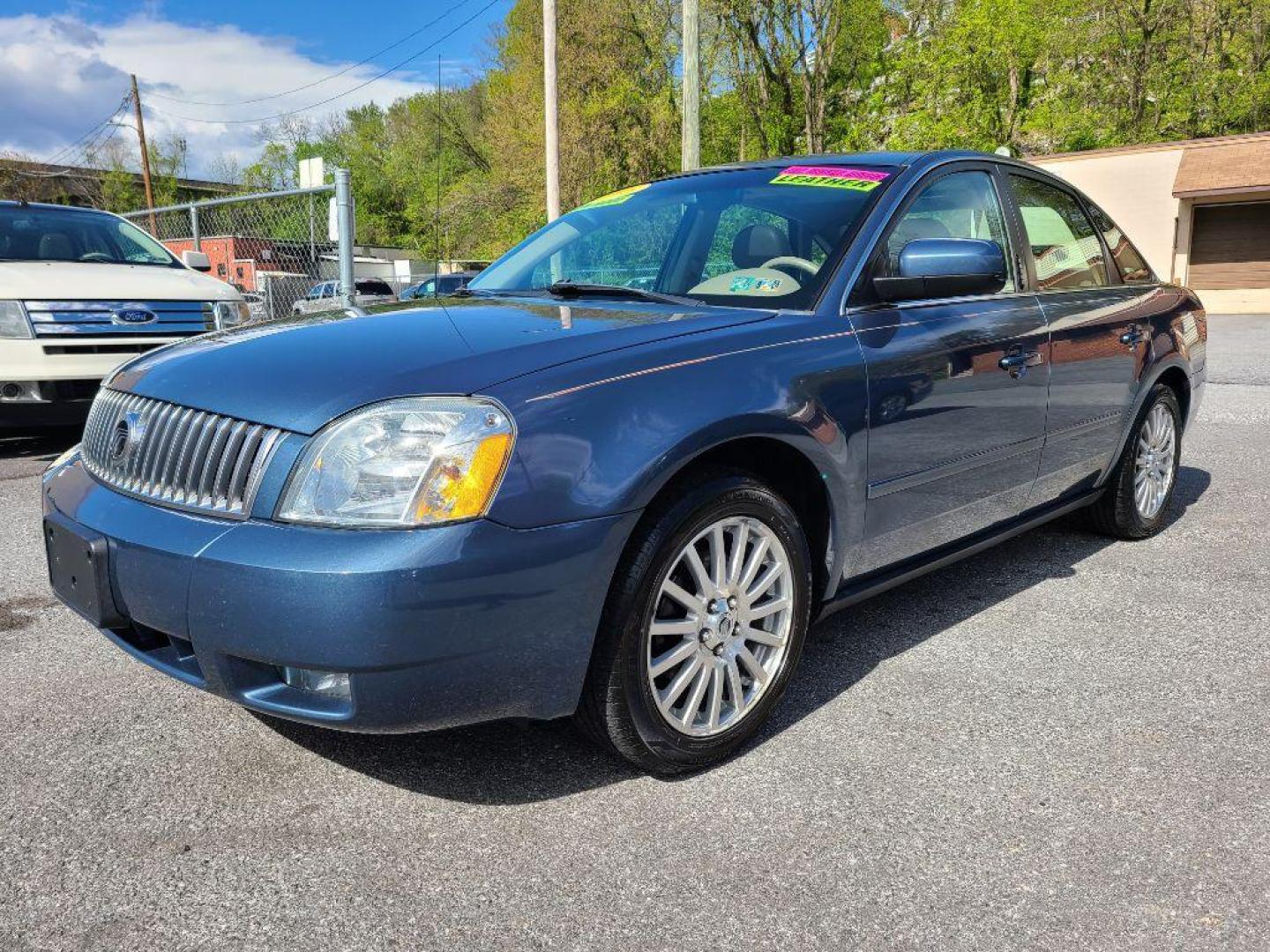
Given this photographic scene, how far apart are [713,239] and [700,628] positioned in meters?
1.50

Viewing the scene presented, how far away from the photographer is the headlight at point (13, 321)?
Answer: 5.95 metres

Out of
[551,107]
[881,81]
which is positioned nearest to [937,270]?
[551,107]

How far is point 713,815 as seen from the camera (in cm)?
230

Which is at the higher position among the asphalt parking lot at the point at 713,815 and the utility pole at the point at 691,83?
the utility pole at the point at 691,83

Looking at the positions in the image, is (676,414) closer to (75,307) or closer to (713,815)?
(713,815)

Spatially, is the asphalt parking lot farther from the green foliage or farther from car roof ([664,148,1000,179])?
the green foliage

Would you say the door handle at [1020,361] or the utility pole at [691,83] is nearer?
the door handle at [1020,361]

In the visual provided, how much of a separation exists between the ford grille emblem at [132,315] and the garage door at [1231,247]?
2677 centimetres

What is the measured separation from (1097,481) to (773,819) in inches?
104

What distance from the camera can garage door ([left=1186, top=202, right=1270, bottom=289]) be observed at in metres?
25.4

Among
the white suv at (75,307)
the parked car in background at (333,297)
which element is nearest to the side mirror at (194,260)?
the white suv at (75,307)

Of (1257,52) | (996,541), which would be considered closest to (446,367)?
(996,541)

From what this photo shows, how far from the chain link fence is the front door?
623 cm

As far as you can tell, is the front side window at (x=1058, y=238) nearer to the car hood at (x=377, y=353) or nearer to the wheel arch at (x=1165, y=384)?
the wheel arch at (x=1165, y=384)
